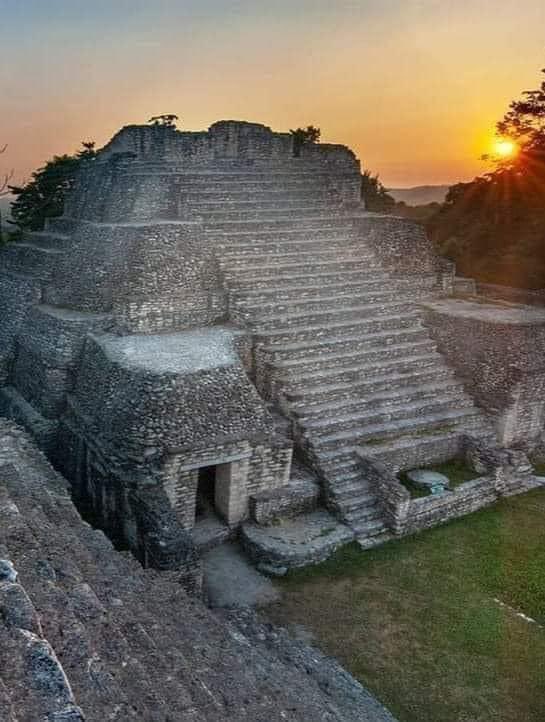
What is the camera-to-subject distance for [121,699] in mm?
3287

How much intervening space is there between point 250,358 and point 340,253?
12.4 ft

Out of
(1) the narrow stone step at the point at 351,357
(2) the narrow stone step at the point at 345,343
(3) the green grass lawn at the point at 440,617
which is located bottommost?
(3) the green grass lawn at the point at 440,617

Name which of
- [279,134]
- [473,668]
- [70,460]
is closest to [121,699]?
[473,668]

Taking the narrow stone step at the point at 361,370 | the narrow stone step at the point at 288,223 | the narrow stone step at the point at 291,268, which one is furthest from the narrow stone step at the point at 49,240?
the narrow stone step at the point at 361,370

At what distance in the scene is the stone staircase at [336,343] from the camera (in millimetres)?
9484

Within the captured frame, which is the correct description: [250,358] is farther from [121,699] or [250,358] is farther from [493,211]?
[493,211]

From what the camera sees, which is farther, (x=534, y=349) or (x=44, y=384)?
(x=534, y=349)

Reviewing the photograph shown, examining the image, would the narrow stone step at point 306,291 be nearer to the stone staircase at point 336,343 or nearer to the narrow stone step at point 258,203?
the stone staircase at point 336,343

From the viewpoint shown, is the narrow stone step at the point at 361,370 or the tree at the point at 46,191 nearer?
the narrow stone step at the point at 361,370

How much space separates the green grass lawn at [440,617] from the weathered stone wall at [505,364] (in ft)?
7.99

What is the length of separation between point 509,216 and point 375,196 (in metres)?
6.18

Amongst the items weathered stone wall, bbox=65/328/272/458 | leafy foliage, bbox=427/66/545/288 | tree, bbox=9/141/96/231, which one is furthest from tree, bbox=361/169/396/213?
weathered stone wall, bbox=65/328/272/458

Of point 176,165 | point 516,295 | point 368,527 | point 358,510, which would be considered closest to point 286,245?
point 176,165

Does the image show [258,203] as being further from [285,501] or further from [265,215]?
[285,501]
